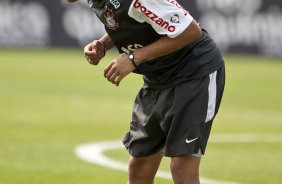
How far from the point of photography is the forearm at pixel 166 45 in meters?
6.96

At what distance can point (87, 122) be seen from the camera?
15.6 meters

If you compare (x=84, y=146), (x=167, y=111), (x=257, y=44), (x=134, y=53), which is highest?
(x=134, y=53)

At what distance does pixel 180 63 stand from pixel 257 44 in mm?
25198

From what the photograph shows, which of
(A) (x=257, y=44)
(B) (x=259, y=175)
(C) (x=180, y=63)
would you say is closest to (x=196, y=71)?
(C) (x=180, y=63)

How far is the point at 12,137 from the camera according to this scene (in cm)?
1323

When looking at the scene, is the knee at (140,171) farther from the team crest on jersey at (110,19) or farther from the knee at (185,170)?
the team crest on jersey at (110,19)

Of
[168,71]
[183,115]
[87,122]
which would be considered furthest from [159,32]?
[87,122]

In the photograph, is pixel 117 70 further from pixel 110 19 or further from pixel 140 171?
pixel 140 171

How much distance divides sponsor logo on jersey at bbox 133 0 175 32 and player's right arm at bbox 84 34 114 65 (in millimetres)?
771

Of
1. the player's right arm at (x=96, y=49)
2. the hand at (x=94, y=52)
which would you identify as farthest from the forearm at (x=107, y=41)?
the hand at (x=94, y=52)

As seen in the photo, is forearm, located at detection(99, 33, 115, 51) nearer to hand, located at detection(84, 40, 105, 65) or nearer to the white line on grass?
hand, located at detection(84, 40, 105, 65)

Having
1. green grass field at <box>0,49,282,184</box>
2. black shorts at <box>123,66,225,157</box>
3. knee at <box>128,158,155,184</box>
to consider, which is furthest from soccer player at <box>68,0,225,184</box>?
green grass field at <box>0,49,282,184</box>

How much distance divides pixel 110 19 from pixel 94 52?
408mm

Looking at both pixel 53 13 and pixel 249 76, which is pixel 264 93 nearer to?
pixel 249 76
